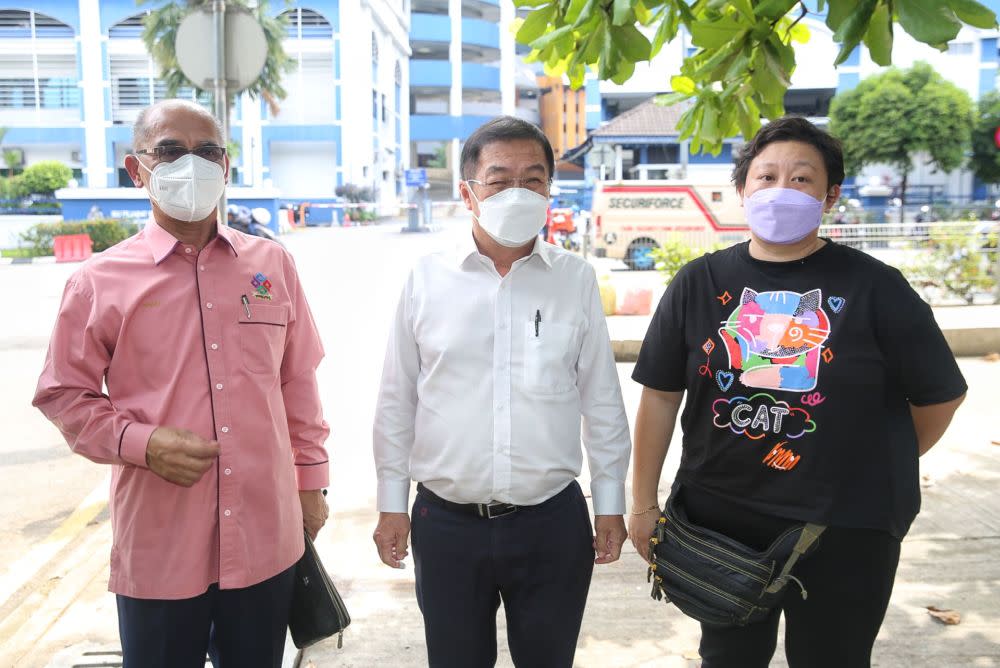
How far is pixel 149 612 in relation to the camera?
6.85 ft

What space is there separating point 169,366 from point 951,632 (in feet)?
10.0

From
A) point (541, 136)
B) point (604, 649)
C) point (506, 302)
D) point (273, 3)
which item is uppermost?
point (273, 3)

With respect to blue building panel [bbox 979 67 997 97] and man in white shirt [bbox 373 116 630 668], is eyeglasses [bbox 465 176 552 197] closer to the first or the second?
man in white shirt [bbox 373 116 630 668]

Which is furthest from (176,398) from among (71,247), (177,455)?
(71,247)

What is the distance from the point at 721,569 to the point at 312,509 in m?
1.11

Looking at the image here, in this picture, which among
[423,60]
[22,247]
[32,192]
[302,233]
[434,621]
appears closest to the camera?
[434,621]

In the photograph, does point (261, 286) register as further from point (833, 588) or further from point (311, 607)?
point (833, 588)

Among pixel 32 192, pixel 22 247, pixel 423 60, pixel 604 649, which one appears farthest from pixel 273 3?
pixel 604 649

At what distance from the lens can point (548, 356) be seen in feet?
7.45

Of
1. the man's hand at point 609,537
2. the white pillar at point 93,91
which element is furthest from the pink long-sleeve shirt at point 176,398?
the white pillar at point 93,91

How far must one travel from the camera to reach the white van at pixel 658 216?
2008 centimetres

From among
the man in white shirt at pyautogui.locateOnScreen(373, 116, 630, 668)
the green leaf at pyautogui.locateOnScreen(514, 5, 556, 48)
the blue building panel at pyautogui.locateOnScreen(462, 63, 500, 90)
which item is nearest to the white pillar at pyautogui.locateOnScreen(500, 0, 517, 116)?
the blue building panel at pyautogui.locateOnScreen(462, 63, 500, 90)

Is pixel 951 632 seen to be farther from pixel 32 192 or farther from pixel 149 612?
pixel 32 192

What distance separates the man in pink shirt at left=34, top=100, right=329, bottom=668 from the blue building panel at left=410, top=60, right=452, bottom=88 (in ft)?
202
